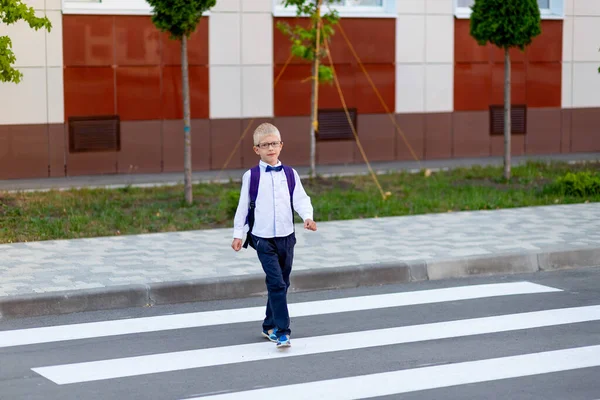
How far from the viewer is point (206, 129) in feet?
59.6

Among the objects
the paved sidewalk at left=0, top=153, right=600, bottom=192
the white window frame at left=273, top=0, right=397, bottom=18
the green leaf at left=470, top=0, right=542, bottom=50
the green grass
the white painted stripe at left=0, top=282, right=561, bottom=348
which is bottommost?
the white painted stripe at left=0, top=282, right=561, bottom=348

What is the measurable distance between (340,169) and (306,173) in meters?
1.05

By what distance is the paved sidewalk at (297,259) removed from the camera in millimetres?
9055

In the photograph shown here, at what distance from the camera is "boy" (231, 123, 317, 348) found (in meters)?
7.52

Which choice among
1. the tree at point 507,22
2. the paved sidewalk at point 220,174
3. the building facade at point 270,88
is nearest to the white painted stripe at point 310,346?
the paved sidewalk at point 220,174

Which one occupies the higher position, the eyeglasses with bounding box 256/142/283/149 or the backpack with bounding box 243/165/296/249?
the eyeglasses with bounding box 256/142/283/149

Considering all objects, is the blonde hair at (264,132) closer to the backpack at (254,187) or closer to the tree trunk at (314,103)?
the backpack at (254,187)

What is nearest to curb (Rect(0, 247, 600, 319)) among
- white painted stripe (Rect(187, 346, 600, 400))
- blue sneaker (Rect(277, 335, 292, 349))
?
blue sneaker (Rect(277, 335, 292, 349))

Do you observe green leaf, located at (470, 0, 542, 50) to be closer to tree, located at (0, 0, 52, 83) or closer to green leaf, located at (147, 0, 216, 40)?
green leaf, located at (147, 0, 216, 40)

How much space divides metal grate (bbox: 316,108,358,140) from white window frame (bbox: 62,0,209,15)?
12.3 ft

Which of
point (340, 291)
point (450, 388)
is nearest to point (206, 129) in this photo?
point (340, 291)

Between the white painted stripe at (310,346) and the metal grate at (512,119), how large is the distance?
11947mm

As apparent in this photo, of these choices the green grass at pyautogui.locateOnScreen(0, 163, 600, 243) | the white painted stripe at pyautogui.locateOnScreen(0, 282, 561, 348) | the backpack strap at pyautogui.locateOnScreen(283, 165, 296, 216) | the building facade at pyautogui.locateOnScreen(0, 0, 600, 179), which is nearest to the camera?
the backpack strap at pyautogui.locateOnScreen(283, 165, 296, 216)

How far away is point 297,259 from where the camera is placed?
10.4m
